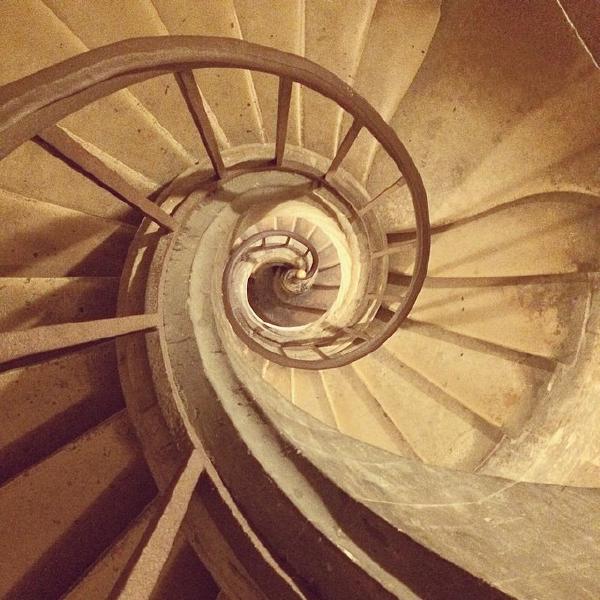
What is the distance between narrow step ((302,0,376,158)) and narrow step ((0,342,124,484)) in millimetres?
2756

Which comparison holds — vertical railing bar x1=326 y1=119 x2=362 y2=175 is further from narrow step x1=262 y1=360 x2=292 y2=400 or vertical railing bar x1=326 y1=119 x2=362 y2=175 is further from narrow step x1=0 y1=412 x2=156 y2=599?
narrow step x1=262 y1=360 x2=292 y2=400

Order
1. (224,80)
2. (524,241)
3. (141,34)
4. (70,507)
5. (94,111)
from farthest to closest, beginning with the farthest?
(524,241), (224,80), (141,34), (94,111), (70,507)

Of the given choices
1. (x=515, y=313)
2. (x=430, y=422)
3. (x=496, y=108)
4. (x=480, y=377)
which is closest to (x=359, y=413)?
(x=430, y=422)

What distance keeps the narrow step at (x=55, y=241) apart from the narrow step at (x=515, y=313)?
3.26m

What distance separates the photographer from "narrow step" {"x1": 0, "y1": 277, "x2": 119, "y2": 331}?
2322 millimetres

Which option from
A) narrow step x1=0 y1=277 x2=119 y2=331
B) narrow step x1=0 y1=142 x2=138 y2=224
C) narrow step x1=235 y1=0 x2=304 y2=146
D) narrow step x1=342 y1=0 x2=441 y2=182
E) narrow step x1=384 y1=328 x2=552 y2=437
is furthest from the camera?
narrow step x1=384 y1=328 x2=552 y2=437

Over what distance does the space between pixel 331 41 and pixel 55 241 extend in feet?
8.87

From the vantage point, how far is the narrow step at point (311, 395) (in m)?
5.27

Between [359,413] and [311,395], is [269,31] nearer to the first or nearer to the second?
[311,395]

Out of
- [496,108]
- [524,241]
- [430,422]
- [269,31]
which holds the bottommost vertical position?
[430,422]

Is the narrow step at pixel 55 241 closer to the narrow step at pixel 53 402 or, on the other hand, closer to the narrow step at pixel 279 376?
the narrow step at pixel 53 402

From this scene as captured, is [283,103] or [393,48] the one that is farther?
[393,48]

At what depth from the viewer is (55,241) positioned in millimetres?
2625

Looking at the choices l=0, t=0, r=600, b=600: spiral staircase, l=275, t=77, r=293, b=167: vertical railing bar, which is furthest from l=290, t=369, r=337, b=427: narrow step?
l=275, t=77, r=293, b=167: vertical railing bar
